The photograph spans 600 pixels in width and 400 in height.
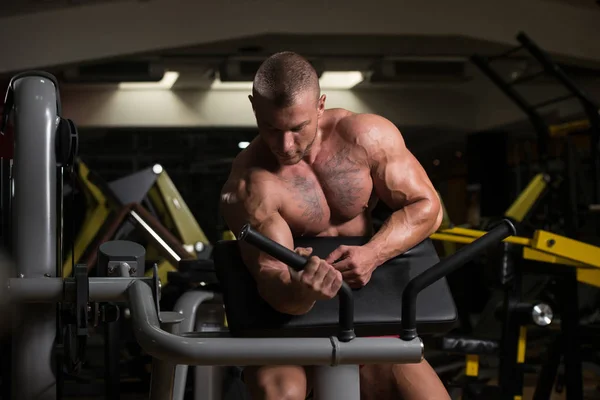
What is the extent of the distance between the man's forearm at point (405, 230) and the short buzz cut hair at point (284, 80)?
33cm

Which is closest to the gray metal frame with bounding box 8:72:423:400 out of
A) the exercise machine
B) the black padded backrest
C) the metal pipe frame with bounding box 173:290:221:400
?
the black padded backrest

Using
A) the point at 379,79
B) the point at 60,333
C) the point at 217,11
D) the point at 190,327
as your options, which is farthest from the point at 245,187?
the point at 379,79

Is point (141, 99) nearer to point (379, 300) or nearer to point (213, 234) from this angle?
point (213, 234)

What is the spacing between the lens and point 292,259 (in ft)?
4.56

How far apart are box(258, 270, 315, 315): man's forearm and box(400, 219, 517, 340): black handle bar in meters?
0.29

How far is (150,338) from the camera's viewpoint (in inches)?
56.4

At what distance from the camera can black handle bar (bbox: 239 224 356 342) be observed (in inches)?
53.0

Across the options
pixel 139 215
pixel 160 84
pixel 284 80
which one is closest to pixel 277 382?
pixel 284 80

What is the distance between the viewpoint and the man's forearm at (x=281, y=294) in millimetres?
1753

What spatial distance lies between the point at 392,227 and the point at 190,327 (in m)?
1.15

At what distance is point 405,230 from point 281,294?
32 centimetres

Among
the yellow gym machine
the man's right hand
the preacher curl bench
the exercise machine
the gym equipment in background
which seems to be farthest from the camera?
the gym equipment in background

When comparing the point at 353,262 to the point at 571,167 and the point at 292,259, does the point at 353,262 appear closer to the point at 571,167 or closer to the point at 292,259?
the point at 292,259

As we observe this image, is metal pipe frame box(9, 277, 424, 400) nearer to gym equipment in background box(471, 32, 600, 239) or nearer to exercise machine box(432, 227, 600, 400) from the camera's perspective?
exercise machine box(432, 227, 600, 400)
